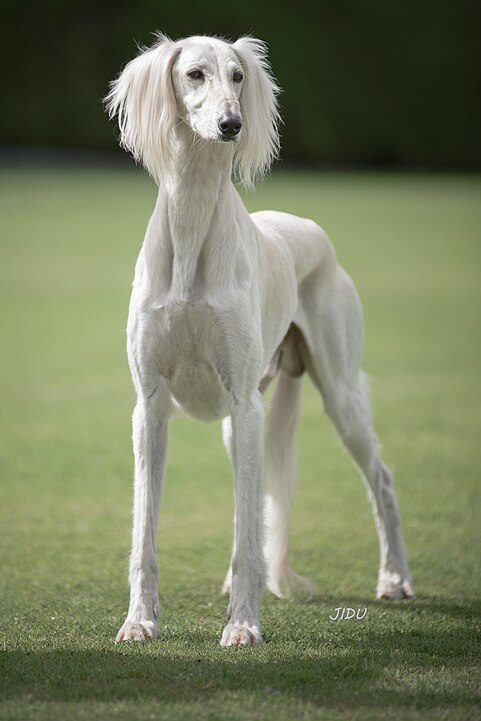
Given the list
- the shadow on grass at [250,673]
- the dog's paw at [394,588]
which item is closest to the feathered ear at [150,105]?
the shadow on grass at [250,673]

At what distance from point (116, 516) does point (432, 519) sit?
6.37ft

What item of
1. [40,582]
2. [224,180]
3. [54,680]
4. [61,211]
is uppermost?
[224,180]

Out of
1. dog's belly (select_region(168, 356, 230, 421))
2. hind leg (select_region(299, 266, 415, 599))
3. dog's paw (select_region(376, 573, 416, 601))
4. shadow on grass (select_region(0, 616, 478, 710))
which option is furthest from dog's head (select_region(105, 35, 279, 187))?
dog's paw (select_region(376, 573, 416, 601))

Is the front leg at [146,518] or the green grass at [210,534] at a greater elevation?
the front leg at [146,518]

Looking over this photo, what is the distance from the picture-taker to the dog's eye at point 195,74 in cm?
429

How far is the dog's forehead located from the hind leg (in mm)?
1453

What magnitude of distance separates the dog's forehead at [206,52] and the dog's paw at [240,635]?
2.17 m

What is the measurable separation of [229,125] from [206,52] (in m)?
0.43

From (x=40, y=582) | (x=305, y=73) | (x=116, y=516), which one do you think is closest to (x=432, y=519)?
(x=116, y=516)

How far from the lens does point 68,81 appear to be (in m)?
39.5

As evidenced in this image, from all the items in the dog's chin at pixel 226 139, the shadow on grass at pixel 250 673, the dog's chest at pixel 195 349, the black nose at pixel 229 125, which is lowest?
the shadow on grass at pixel 250 673

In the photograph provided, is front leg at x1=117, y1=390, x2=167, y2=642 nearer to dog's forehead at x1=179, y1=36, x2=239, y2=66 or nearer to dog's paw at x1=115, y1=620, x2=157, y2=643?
dog's paw at x1=115, y1=620, x2=157, y2=643

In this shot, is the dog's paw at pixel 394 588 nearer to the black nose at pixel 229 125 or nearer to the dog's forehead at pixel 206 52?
the black nose at pixel 229 125

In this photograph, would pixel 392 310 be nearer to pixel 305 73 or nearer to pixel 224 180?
pixel 224 180
